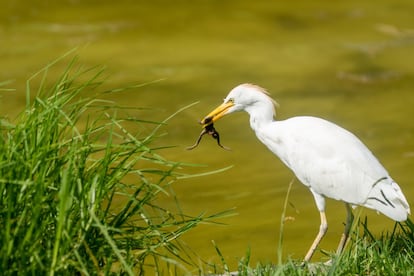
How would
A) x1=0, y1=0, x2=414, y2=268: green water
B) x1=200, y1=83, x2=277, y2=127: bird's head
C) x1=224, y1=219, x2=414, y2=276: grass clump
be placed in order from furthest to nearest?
1. x1=0, y1=0, x2=414, y2=268: green water
2. x1=200, y1=83, x2=277, y2=127: bird's head
3. x1=224, y1=219, x2=414, y2=276: grass clump

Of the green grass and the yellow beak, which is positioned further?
the yellow beak

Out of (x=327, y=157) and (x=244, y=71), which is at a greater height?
(x=327, y=157)

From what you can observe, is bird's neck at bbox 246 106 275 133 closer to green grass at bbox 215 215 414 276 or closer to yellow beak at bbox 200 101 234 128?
yellow beak at bbox 200 101 234 128

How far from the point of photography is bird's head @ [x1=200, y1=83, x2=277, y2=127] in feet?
15.7

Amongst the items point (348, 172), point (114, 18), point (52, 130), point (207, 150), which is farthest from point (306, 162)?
point (114, 18)

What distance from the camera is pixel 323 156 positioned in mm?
4605

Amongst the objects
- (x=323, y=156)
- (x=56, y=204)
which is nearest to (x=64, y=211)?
(x=56, y=204)

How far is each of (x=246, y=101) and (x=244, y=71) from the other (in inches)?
173

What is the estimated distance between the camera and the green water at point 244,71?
624 centimetres

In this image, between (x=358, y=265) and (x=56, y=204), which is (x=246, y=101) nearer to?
(x=358, y=265)

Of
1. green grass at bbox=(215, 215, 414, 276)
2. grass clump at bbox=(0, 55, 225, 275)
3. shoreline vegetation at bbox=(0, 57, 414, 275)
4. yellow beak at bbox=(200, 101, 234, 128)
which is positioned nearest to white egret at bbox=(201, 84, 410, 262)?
yellow beak at bbox=(200, 101, 234, 128)

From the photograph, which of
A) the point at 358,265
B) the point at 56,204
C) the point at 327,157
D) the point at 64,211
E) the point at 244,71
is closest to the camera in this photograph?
the point at 64,211

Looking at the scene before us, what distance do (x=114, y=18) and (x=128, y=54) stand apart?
1.27m

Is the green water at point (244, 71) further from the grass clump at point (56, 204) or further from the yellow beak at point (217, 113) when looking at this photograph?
the grass clump at point (56, 204)
